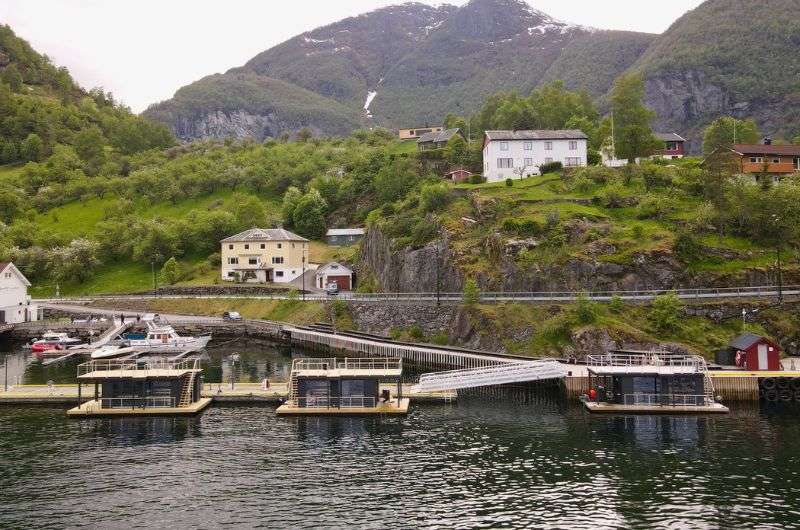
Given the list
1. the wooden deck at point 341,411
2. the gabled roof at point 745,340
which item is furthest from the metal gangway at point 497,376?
the gabled roof at point 745,340

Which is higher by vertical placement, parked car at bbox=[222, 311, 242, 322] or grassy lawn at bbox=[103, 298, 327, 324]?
grassy lawn at bbox=[103, 298, 327, 324]

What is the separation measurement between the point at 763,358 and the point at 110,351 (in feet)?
257

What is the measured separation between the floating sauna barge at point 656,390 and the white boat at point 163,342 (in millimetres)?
57676

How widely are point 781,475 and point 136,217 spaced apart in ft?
506

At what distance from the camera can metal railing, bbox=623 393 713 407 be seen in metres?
55.1

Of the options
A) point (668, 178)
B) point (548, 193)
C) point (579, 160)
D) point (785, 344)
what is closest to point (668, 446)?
point (785, 344)

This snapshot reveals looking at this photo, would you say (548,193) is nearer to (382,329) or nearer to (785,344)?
(382,329)

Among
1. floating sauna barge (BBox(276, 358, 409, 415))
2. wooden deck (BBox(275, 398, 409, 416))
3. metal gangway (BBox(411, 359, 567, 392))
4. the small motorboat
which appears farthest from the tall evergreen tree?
the small motorboat

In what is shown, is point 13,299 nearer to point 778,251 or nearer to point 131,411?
point 131,411

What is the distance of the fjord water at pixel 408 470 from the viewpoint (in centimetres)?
3378

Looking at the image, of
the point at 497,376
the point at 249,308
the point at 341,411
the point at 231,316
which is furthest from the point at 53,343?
the point at 497,376

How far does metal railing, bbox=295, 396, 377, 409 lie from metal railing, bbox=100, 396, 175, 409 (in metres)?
11.9

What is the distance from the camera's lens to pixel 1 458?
4431cm

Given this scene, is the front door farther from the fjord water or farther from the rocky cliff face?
the rocky cliff face
